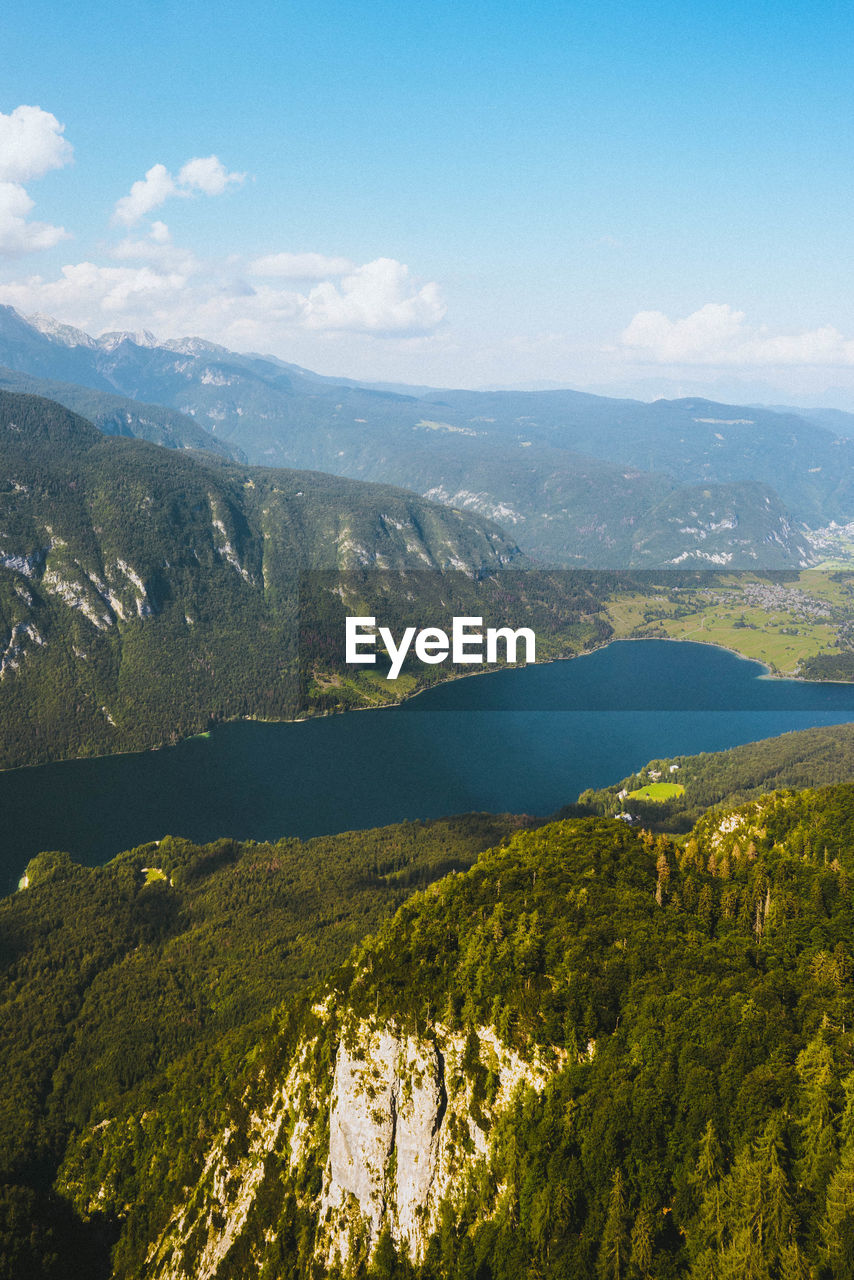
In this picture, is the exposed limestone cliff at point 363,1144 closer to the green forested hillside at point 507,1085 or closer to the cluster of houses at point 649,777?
the green forested hillside at point 507,1085

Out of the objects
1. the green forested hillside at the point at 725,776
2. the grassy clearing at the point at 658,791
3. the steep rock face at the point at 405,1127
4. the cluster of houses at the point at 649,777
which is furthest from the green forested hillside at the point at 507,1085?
the cluster of houses at the point at 649,777

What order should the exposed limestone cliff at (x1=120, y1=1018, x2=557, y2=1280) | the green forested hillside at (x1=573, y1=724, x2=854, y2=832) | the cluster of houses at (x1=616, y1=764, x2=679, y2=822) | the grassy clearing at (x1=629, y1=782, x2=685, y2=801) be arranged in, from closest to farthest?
the exposed limestone cliff at (x1=120, y1=1018, x2=557, y2=1280), the green forested hillside at (x1=573, y1=724, x2=854, y2=832), the grassy clearing at (x1=629, y1=782, x2=685, y2=801), the cluster of houses at (x1=616, y1=764, x2=679, y2=822)

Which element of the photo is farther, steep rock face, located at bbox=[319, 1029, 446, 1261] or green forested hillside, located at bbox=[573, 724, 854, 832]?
green forested hillside, located at bbox=[573, 724, 854, 832]

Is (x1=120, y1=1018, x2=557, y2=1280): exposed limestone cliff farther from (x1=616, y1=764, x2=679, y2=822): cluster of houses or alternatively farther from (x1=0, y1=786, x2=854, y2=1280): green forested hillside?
(x1=616, y1=764, x2=679, y2=822): cluster of houses

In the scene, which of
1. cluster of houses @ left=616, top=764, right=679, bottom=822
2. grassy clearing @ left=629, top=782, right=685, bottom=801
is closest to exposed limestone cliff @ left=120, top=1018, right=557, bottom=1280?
cluster of houses @ left=616, top=764, right=679, bottom=822

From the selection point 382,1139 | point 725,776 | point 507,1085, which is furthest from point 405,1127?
point 725,776

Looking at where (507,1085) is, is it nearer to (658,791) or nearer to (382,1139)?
(382,1139)

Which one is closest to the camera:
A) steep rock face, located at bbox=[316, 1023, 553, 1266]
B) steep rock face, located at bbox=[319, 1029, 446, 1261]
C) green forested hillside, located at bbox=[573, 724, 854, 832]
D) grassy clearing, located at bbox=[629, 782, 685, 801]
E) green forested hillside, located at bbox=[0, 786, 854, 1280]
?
green forested hillside, located at bbox=[0, 786, 854, 1280]

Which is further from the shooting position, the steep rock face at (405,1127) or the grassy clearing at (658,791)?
the grassy clearing at (658,791)

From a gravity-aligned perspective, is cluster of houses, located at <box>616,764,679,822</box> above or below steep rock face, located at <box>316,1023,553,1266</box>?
below
